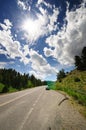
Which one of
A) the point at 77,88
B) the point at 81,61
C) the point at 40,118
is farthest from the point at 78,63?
the point at 40,118

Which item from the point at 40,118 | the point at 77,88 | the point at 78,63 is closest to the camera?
the point at 40,118

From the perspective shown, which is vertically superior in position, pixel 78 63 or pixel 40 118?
pixel 78 63

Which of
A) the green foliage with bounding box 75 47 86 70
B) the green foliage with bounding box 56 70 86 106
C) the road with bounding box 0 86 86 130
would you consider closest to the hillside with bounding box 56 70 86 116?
the green foliage with bounding box 56 70 86 106

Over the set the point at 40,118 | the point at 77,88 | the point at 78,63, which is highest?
the point at 78,63

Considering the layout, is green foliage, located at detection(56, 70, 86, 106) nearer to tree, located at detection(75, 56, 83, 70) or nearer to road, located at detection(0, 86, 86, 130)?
road, located at detection(0, 86, 86, 130)

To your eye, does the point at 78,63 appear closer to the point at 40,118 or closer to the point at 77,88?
the point at 77,88

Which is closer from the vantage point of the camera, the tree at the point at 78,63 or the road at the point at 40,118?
the road at the point at 40,118

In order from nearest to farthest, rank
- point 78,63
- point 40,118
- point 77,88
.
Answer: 1. point 40,118
2. point 77,88
3. point 78,63

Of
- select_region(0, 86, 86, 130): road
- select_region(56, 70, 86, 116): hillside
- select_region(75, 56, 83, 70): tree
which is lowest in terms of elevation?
select_region(0, 86, 86, 130): road

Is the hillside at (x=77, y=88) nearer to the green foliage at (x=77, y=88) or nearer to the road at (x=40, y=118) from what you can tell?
the green foliage at (x=77, y=88)

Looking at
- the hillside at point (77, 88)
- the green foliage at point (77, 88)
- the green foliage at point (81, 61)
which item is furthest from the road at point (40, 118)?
the green foliage at point (81, 61)

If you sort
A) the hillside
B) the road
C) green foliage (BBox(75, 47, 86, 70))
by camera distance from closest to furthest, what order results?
the road < the hillside < green foliage (BBox(75, 47, 86, 70))

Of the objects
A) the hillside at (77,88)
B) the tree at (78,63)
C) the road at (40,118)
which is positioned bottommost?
the road at (40,118)

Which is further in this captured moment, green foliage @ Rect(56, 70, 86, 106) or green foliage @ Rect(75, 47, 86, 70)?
green foliage @ Rect(75, 47, 86, 70)
